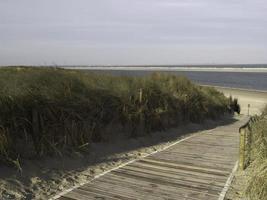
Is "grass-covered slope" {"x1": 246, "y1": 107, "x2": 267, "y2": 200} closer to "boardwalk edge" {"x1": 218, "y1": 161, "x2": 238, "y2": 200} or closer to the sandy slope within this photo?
"boardwalk edge" {"x1": 218, "y1": 161, "x2": 238, "y2": 200}

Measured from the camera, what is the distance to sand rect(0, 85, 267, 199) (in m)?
6.61

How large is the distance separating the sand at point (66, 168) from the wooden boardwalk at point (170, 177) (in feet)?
1.45

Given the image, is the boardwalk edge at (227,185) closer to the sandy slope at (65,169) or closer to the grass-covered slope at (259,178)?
the grass-covered slope at (259,178)

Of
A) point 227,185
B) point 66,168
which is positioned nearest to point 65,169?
point 66,168

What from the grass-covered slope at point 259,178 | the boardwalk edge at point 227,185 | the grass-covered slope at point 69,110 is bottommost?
the boardwalk edge at point 227,185

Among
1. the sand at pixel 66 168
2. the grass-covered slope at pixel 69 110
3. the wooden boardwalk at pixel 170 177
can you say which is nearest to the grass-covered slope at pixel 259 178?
the wooden boardwalk at pixel 170 177

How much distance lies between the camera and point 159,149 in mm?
10281

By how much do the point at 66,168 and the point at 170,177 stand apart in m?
2.09

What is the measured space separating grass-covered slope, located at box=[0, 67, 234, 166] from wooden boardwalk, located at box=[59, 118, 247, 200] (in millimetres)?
1625

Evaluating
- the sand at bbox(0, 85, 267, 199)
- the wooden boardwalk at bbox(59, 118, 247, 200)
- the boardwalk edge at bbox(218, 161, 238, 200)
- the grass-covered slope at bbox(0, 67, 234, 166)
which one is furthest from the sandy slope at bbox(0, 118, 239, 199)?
the boardwalk edge at bbox(218, 161, 238, 200)

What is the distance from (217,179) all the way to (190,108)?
8.23m

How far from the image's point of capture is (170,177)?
751 centimetres

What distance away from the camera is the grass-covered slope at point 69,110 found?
8.02 metres

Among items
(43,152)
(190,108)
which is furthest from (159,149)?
(190,108)
